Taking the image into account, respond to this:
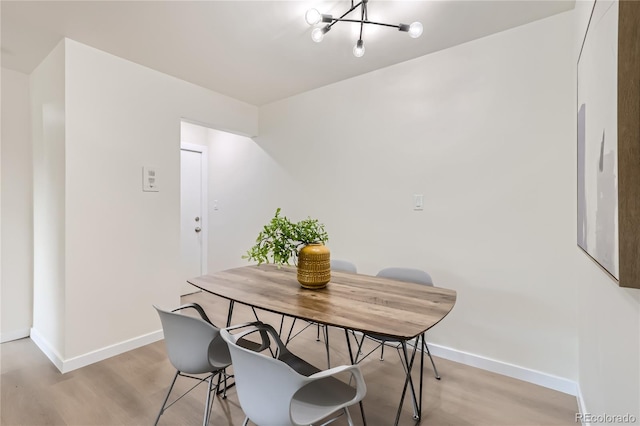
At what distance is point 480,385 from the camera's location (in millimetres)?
2109

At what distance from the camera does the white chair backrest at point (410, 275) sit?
214 cm

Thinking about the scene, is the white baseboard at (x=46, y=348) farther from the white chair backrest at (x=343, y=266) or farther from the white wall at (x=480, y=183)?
the white wall at (x=480, y=183)

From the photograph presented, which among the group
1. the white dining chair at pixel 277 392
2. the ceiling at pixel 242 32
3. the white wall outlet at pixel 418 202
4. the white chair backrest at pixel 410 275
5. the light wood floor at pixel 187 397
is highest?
the ceiling at pixel 242 32

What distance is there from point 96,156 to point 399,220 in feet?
8.73

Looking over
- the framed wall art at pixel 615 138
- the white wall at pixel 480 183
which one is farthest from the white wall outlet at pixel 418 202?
the framed wall art at pixel 615 138

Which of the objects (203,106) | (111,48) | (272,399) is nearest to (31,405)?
(272,399)

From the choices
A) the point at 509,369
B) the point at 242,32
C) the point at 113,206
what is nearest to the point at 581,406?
the point at 509,369

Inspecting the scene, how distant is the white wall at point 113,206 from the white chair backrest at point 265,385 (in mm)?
2035

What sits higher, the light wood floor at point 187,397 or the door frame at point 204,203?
the door frame at point 204,203

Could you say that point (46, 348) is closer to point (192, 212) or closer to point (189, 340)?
point (189, 340)

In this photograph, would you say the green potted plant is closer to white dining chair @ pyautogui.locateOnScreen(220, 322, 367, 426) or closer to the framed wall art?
white dining chair @ pyautogui.locateOnScreen(220, 322, 367, 426)

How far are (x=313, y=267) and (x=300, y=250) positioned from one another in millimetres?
144

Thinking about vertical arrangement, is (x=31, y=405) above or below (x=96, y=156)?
below

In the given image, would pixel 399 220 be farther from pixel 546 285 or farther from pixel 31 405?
pixel 31 405
